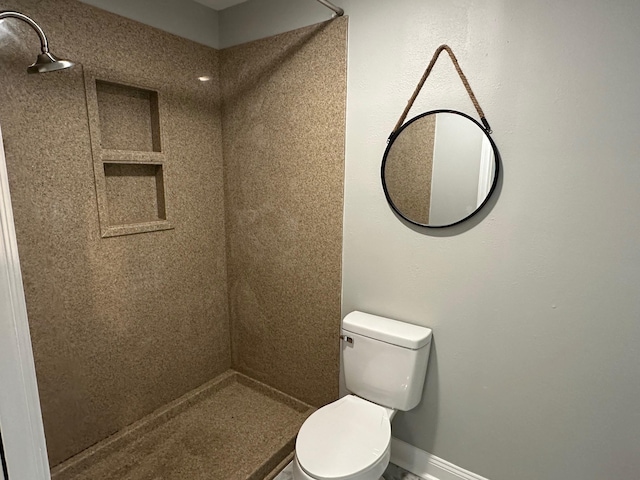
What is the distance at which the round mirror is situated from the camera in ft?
4.60

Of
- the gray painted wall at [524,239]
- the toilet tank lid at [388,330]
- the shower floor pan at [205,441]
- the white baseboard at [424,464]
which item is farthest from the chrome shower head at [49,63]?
the white baseboard at [424,464]

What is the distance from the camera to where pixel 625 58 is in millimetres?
1131

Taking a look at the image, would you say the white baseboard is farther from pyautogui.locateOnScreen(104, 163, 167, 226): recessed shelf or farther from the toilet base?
pyautogui.locateOnScreen(104, 163, 167, 226): recessed shelf

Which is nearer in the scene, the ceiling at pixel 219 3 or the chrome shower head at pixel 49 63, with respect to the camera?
the chrome shower head at pixel 49 63

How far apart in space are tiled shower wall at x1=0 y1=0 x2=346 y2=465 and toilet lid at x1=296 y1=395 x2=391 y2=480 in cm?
41

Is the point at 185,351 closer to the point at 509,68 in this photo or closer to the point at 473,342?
the point at 473,342

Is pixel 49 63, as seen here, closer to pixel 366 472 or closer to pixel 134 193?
pixel 134 193

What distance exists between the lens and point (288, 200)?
197cm

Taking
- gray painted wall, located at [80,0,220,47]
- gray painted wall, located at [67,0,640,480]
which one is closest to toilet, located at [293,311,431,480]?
gray painted wall, located at [67,0,640,480]

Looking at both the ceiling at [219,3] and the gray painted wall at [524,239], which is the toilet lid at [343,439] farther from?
the ceiling at [219,3]

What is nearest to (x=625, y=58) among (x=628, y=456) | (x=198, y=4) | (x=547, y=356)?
(x=547, y=356)

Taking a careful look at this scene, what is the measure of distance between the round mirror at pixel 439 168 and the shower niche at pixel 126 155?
4.02 feet

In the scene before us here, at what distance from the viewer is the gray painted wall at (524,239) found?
120 cm

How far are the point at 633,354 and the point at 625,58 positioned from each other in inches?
38.5
